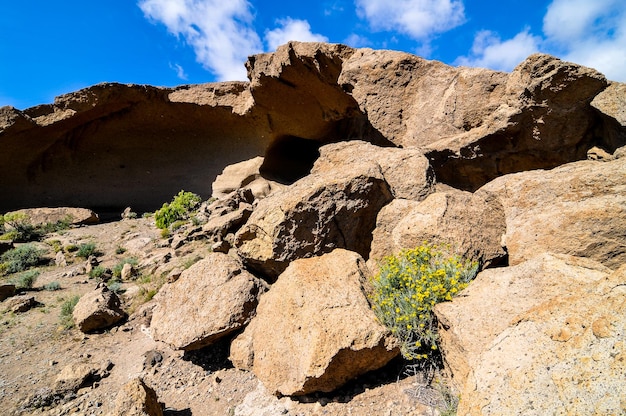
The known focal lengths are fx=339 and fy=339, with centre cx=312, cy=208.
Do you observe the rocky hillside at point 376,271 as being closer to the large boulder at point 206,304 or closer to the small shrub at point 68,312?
the large boulder at point 206,304

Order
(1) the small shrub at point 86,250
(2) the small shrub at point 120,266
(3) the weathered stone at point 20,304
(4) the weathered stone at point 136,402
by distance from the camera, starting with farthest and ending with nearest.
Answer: (1) the small shrub at point 86,250
(2) the small shrub at point 120,266
(3) the weathered stone at point 20,304
(4) the weathered stone at point 136,402

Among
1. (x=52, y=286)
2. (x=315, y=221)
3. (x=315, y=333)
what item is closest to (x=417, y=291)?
(x=315, y=333)

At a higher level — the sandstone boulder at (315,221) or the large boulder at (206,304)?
the sandstone boulder at (315,221)

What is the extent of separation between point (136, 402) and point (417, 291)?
8.70ft

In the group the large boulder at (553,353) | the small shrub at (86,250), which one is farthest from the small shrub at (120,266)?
the large boulder at (553,353)

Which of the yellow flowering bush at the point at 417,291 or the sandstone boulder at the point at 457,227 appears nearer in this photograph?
the yellow flowering bush at the point at 417,291

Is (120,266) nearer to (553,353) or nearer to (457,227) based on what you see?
(457,227)

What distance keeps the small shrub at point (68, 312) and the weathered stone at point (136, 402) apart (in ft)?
9.49

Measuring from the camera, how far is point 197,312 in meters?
3.95

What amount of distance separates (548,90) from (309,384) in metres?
6.72

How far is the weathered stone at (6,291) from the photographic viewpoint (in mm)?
6277

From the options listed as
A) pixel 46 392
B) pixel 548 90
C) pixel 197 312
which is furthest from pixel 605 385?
pixel 548 90

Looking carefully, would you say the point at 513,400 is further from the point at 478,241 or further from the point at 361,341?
the point at 478,241

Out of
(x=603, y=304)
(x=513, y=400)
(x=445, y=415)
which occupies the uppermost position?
(x=603, y=304)
